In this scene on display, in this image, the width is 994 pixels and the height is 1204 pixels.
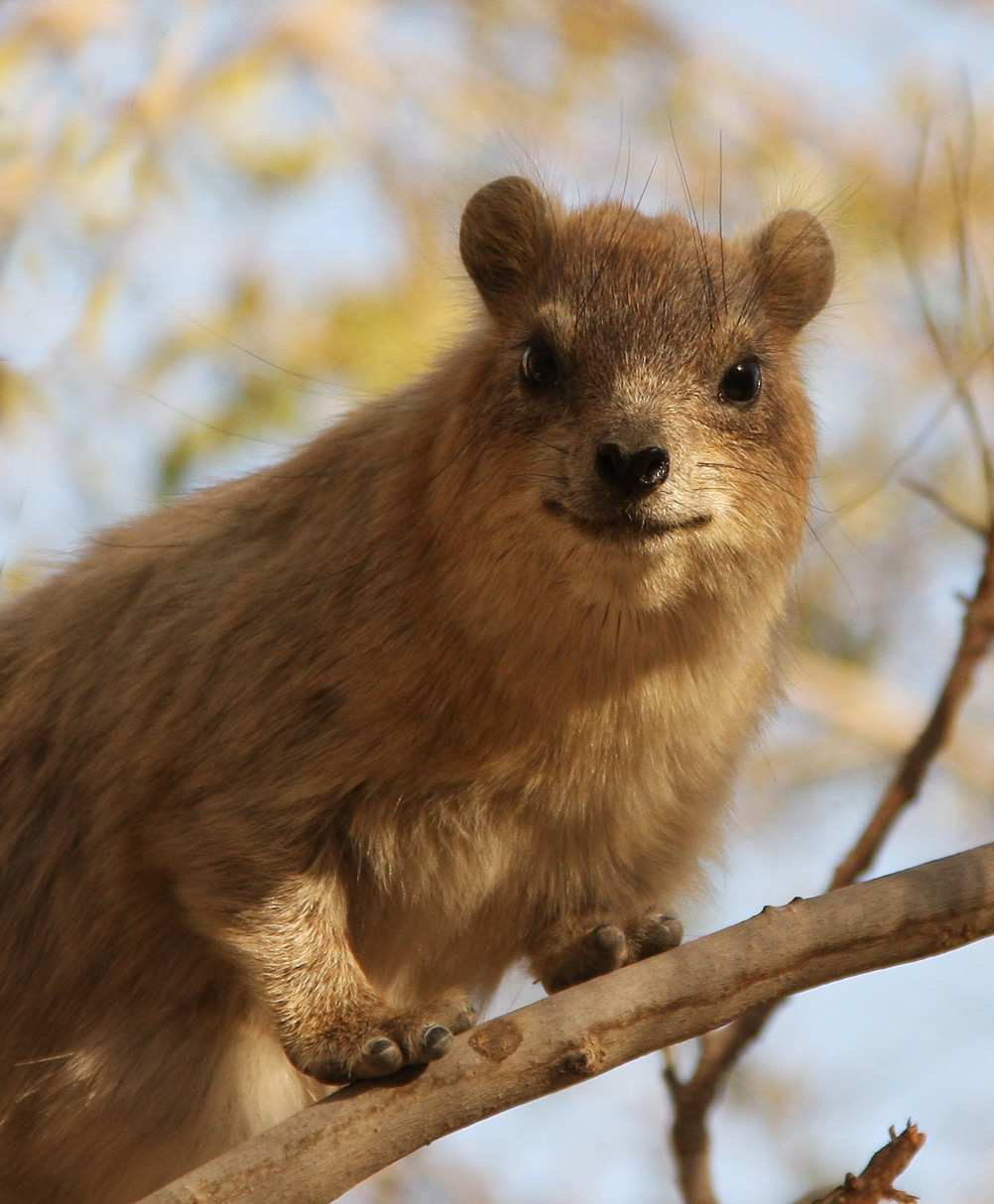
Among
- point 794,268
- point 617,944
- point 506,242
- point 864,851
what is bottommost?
point 617,944

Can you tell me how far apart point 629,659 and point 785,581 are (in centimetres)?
58

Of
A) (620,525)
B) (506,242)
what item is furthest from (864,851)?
(506,242)

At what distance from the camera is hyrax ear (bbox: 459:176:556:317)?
5098 mm

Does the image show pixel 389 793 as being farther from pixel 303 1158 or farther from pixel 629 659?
pixel 303 1158

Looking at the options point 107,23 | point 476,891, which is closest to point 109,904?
point 476,891

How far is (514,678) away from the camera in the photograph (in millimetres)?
4723

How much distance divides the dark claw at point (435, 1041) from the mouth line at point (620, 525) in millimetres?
1358

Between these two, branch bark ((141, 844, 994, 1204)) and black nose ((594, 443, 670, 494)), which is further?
black nose ((594, 443, 670, 494))

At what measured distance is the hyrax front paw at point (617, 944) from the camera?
4934 mm

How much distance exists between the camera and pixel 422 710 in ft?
15.4

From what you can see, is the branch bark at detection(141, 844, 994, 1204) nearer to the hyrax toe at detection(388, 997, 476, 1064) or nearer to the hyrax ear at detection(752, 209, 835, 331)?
the hyrax toe at detection(388, 997, 476, 1064)

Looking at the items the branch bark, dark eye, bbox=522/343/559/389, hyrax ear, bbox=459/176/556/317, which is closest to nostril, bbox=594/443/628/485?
dark eye, bbox=522/343/559/389

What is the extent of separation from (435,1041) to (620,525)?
4.65 feet

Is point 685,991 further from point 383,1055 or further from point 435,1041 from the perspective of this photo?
point 383,1055
